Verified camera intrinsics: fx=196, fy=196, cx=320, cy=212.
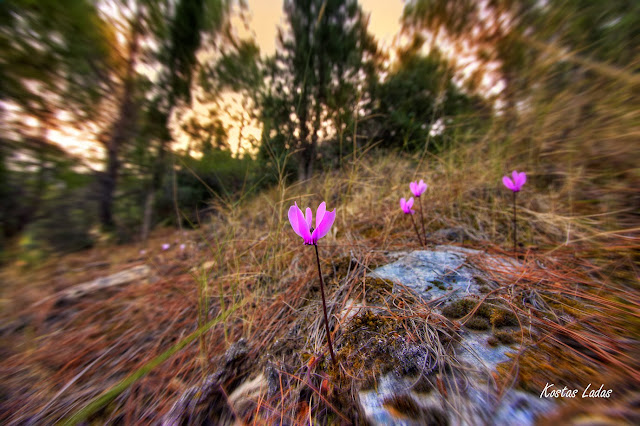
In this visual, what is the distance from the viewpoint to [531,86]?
1947 mm

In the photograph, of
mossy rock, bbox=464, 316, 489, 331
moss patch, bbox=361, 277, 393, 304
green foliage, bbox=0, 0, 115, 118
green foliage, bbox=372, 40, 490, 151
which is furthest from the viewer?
green foliage, bbox=372, 40, 490, 151

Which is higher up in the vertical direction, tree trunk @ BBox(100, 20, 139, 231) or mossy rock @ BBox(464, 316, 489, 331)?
tree trunk @ BBox(100, 20, 139, 231)

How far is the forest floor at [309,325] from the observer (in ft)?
1.80

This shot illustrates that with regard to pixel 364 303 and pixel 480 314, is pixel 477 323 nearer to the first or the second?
pixel 480 314

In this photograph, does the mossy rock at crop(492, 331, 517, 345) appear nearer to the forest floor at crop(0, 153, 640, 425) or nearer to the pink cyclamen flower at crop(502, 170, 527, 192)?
the forest floor at crop(0, 153, 640, 425)

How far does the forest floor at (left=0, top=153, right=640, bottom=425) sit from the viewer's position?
1.80ft

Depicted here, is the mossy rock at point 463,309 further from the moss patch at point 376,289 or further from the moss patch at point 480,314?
the moss patch at point 376,289

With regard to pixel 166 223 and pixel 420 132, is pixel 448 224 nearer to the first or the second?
pixel 420 132

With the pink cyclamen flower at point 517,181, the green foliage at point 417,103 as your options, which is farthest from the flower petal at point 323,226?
the green foliage at point 417,103

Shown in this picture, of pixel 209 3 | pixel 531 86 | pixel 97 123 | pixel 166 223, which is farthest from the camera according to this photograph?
pixel 166 223

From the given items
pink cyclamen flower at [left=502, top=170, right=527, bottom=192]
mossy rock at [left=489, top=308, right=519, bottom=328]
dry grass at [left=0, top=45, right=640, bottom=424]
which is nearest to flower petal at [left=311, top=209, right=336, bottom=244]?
dry grass at [left=0, top=45, right=640, bottom=424]

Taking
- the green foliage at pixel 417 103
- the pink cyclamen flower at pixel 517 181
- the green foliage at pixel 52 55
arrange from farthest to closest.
Result: the green foliage at pixel 417 103 < the green foliage at pixel 52 55 < the pink cyclamen flower at pixel 517 181

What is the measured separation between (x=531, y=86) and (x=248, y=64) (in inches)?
130

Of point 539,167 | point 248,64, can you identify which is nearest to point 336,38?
point 248,64
